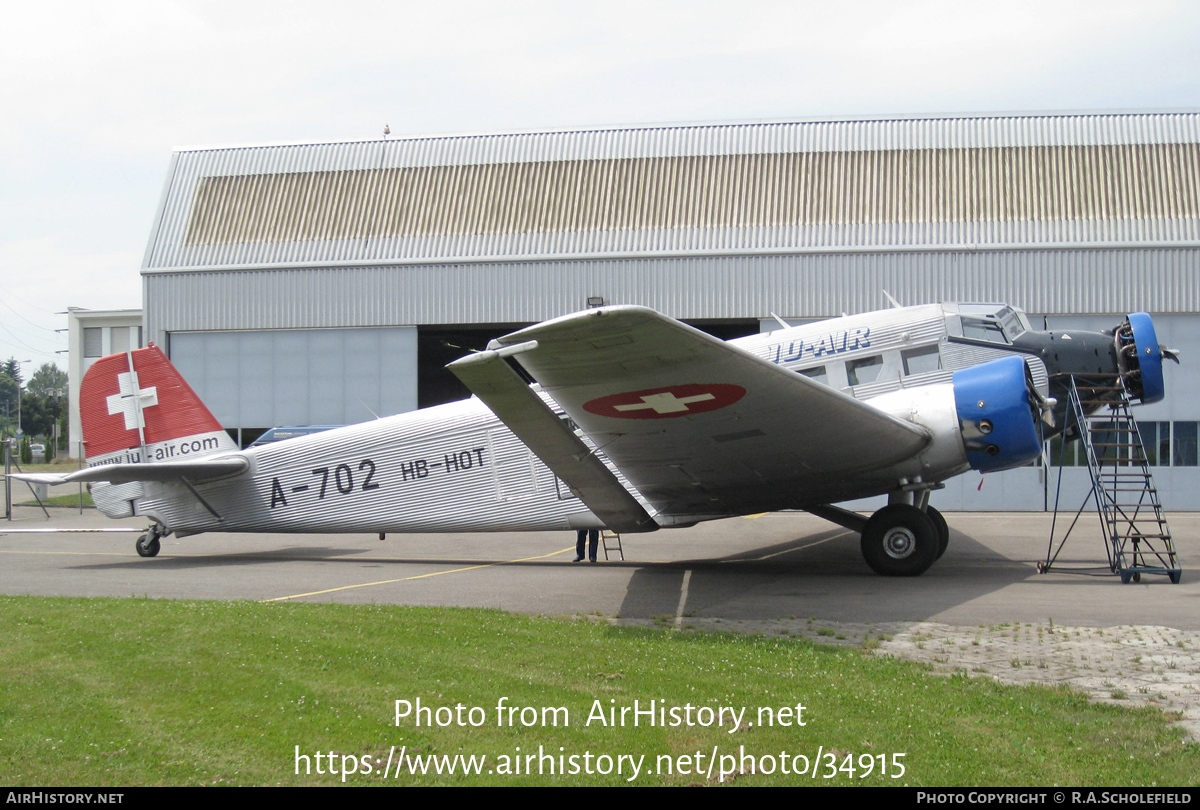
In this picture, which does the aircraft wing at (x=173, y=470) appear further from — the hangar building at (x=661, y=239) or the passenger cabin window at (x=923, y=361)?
the hangar building at (x=661, y=239)

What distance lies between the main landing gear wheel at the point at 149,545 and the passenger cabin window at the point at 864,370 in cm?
1158

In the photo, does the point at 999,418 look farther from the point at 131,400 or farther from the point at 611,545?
the point at 131,400

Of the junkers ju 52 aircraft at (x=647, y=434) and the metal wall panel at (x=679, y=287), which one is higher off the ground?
the metal wall panel at (x=679, y=287)

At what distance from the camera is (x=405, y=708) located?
5582mm

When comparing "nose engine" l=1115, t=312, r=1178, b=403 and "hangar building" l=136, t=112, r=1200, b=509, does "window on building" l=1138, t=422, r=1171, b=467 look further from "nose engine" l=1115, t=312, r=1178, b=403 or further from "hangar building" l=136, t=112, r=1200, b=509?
"nose engine" l=1115, t=312, r=1178, b=403

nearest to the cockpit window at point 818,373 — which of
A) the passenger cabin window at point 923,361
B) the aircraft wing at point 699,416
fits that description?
the passenger cabin window at point 923,361

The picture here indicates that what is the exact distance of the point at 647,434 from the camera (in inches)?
383

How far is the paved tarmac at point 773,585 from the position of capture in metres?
7.23

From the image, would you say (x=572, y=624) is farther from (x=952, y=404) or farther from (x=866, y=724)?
(x=952, y=404)

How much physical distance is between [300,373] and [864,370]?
65.7 ft

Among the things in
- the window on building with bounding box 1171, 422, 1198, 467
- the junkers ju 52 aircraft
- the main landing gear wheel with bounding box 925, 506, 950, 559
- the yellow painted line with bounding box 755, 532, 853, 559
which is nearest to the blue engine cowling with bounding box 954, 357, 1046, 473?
the junkers ju 52 aircraft

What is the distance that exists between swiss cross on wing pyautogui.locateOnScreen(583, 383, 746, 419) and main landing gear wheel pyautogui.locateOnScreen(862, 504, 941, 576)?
387cm

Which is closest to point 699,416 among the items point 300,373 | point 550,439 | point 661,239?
point 550,439

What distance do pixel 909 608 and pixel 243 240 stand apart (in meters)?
24.9
